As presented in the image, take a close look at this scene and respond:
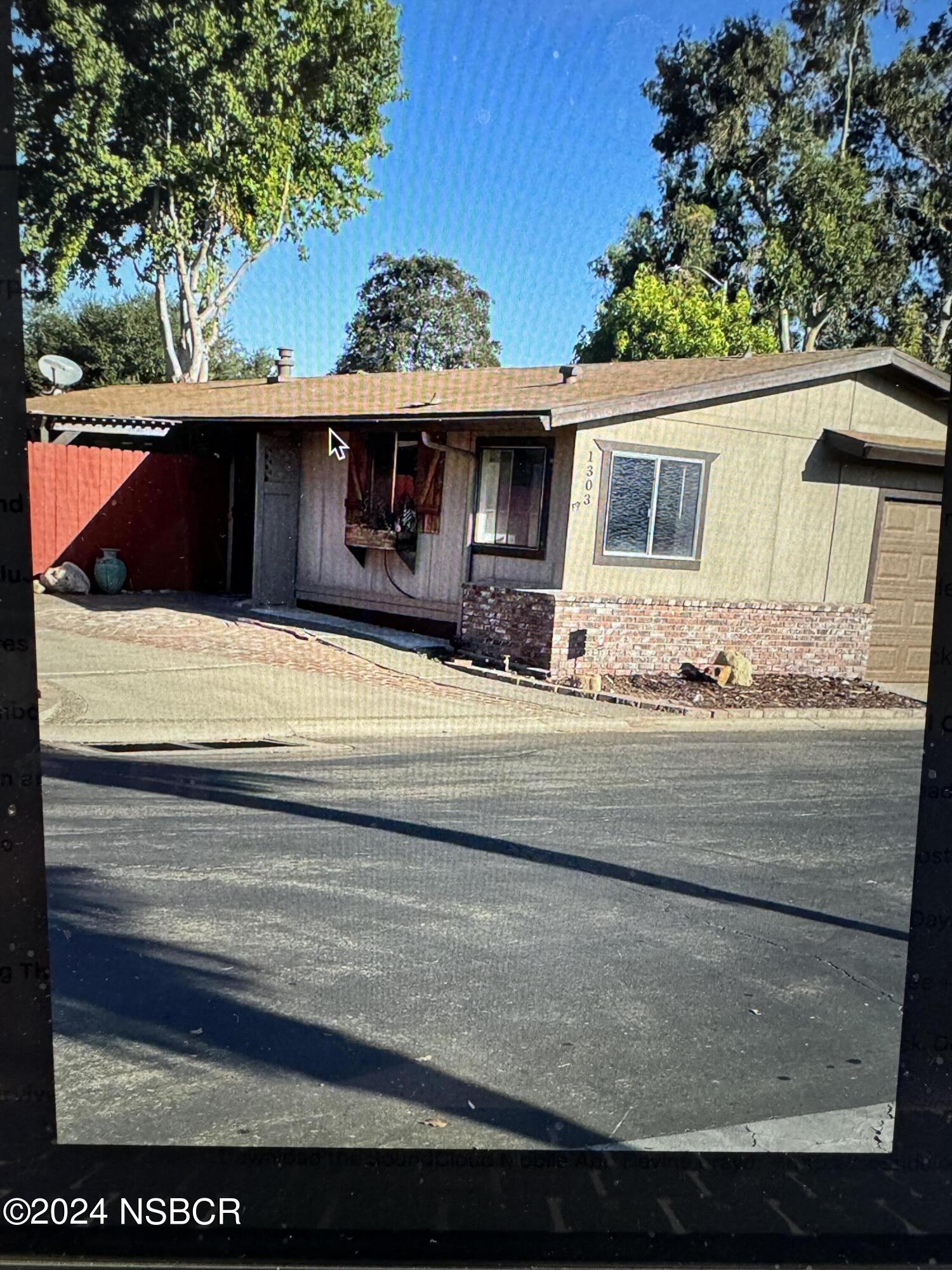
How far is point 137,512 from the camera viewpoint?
13.5 m

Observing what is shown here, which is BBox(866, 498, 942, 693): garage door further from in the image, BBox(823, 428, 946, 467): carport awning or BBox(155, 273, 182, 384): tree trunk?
BBox(155, 273, 182, 384): tree trunk

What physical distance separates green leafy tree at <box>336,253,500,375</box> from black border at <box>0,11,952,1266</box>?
2.13 metres

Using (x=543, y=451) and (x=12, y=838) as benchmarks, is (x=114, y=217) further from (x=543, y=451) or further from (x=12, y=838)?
(x=543, y=451)

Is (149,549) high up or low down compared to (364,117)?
down

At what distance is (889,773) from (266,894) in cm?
413

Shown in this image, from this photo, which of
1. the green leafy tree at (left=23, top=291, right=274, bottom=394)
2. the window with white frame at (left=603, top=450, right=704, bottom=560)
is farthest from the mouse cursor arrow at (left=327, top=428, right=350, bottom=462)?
the window with white frame at (left=603, top=450, right=704, bottom=560)

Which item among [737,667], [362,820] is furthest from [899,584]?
[362,820]

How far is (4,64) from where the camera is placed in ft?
4.84

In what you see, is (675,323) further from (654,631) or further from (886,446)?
(654,631)

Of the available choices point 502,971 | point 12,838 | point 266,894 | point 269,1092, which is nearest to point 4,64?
point 12,838

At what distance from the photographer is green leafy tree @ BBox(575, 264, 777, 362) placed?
6.18m

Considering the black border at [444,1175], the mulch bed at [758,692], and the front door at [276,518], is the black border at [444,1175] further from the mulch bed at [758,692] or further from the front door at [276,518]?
the front door at [276,518]

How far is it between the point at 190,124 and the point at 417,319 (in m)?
3.15

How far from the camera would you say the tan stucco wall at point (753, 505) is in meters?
11.9
